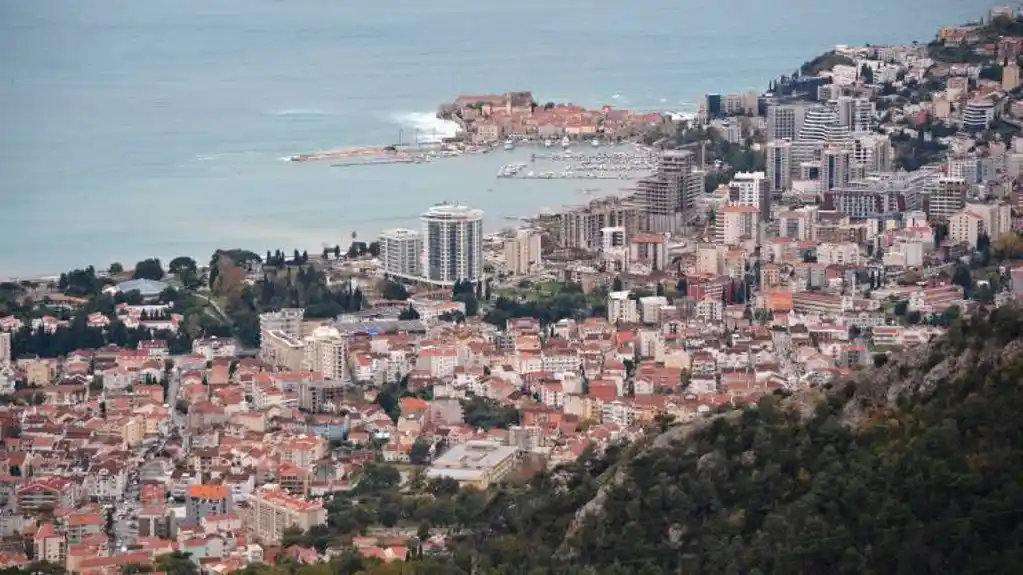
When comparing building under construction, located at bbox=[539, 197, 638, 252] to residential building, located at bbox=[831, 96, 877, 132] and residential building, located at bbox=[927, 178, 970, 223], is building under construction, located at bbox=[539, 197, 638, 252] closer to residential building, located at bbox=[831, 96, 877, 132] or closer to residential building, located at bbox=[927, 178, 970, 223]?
residential building, located at bbox=[927, 178, 970, 223]

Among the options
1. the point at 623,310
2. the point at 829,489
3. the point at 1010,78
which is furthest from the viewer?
the point at 1010,78

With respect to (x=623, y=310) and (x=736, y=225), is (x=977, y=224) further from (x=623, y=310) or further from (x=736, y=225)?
(x=623, y=310)

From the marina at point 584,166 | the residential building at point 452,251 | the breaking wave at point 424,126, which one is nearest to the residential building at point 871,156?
the marina at point 584,166

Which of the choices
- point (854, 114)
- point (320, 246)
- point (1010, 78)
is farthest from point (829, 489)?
point (1010, 78)

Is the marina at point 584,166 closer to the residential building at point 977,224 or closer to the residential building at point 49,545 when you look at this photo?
the residential building at point 977,224

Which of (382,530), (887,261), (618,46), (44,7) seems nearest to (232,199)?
(887,261)

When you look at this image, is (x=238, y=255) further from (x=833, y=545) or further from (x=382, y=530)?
(x=833, y=545)
